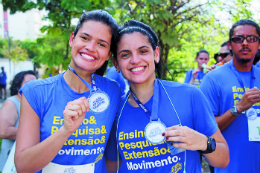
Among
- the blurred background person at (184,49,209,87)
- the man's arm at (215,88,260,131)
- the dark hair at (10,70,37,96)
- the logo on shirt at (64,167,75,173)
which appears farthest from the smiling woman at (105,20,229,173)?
the blurred background person at (184,49,209,87)

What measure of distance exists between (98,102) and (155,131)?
1.79 feet

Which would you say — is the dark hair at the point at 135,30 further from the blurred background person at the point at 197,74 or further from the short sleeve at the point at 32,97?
the blurred background person at the point at 197,74

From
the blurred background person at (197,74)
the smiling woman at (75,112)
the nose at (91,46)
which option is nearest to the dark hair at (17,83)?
the smiling woman at (75,112)

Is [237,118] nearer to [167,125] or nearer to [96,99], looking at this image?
[167,125]

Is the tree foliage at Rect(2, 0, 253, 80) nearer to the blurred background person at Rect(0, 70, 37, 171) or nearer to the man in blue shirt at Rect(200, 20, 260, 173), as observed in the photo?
the blurred background person at Rect(0, 70, 37, 171)

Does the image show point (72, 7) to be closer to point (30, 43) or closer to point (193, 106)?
point (30, 43)

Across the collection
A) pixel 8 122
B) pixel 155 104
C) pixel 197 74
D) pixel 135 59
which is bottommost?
pixel 8 122

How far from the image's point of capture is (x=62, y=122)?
5.42 ft

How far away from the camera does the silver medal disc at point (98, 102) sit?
177 cm

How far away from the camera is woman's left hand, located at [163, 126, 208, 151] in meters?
1.38

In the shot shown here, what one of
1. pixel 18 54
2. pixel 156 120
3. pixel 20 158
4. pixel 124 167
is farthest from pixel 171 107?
pixel 18 54

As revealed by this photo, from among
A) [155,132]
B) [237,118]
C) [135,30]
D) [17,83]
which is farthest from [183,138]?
[17,83]

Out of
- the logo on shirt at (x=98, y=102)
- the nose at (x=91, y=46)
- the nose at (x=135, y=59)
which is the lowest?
the logo on shirt at (x=98, y=102)

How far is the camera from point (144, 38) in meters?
1.90
